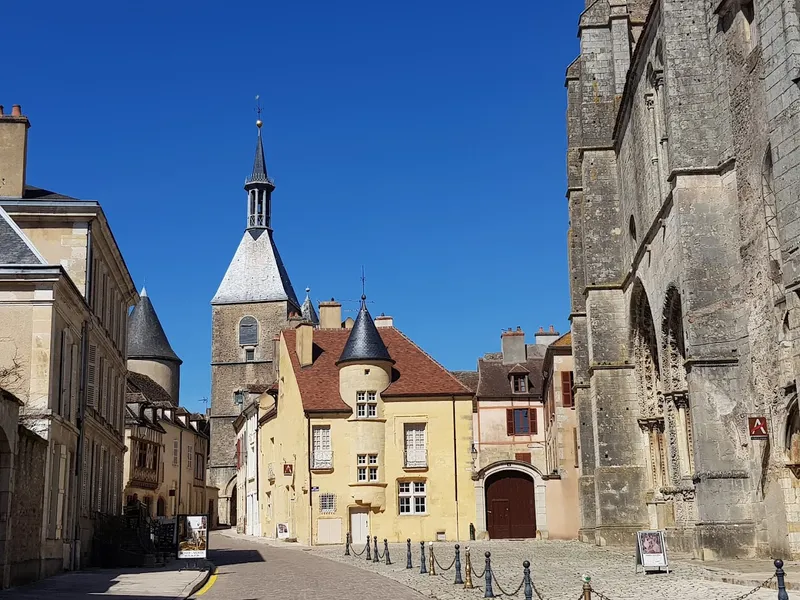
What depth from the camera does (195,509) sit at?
62.0 meters

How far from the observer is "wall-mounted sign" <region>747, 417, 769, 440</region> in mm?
17641

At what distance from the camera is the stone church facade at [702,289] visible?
1728cm

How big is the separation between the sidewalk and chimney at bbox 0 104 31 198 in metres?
9.16

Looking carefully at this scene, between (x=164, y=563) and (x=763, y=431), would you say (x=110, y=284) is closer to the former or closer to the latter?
(x=164, y=563)

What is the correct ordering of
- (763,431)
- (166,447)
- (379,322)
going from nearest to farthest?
1. (763,431)
2. (379,322)
3. (166,447)

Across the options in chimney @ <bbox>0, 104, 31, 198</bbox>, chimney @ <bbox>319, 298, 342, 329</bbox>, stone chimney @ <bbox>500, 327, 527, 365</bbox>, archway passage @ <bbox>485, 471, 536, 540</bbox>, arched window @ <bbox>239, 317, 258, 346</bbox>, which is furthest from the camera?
arched window @ <bbox>239, 317, 258, 346</bbox>

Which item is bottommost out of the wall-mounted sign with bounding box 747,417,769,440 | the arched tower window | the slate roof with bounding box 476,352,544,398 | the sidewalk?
the sidewalk

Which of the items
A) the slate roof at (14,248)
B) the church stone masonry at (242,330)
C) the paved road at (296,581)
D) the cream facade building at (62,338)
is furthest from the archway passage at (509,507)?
the church stone masonry at (242,330)

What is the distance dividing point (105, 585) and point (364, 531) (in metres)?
20.0

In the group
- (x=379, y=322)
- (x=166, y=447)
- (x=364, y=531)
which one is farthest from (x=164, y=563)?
(x=166, y=447)

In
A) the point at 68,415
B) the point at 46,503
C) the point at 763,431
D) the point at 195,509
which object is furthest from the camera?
the point at 195,509

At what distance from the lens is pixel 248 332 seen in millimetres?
78188

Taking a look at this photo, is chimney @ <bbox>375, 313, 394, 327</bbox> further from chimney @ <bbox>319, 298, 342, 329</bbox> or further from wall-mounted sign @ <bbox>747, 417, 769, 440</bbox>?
wall-mounted sign @ <bbox>747, 417, 769, 440</bbox>

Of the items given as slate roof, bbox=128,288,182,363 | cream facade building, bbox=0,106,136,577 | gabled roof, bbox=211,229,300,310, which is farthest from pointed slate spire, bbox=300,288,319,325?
cream facade building, bbox=0,106,136,577
